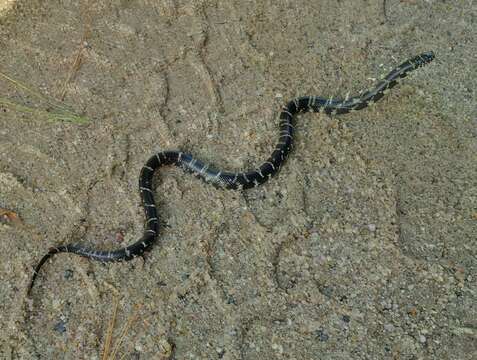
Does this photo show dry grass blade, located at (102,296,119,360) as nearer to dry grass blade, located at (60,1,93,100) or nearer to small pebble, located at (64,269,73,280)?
small pebble, located at (64,269,73,280)

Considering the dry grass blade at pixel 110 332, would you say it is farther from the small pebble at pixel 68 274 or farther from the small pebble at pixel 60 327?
the small pebble at pixel 68 274

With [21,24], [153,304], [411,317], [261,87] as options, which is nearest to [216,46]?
[261,87]

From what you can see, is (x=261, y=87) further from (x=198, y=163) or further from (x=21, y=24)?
(x=21, y=24)

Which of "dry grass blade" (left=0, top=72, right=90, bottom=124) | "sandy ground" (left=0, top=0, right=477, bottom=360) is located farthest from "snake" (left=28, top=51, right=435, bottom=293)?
"dry grass blade" (left=0, top=72, right=90, bottom=124)

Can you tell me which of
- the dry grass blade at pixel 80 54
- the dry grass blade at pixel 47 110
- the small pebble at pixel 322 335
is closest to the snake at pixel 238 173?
the dry grass blade at pixel 47 110

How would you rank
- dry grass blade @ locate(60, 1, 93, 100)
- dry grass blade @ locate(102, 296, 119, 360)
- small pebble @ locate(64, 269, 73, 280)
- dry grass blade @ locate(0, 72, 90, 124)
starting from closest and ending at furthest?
dry grass blade @ locate(102, 296, 119, 360)
small pebble @ locate(64, 269, 73, 280)
dry grass blade @ locate(0, 72, 90, 124)
dry grass blade @ locate(60, 1, 93, 100)

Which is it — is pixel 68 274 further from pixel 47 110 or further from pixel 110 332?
pixel 47 110
